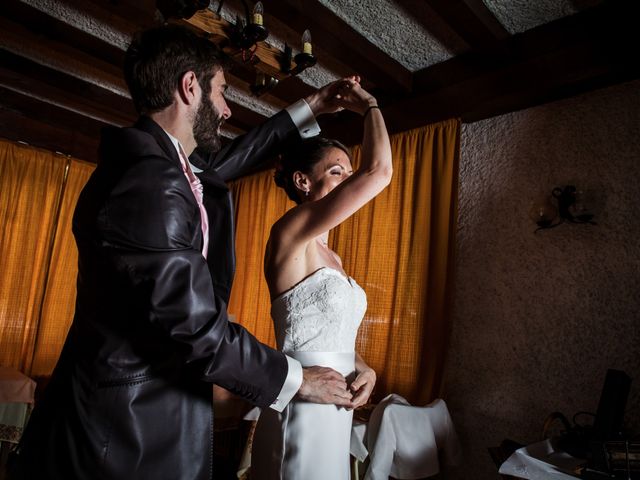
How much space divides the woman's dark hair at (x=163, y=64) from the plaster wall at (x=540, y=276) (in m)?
2.22

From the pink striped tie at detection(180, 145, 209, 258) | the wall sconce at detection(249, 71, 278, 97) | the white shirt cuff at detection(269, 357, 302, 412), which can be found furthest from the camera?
the wall sconce at detection(249, 71, 278, 97)

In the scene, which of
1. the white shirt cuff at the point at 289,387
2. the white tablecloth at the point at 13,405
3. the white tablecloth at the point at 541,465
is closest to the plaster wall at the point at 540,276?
the white tablecloth at the point at 541,465

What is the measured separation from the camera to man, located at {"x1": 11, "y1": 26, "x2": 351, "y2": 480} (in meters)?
0.76

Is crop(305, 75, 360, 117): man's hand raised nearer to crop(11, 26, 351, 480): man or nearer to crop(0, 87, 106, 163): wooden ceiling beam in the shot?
crop(11, 26, 351, 480): man

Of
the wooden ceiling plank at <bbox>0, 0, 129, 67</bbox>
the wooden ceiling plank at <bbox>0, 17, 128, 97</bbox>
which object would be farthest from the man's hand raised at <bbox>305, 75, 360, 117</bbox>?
the wooden ceiling plank at <bbox>0, 17, 128, 97</bbox>

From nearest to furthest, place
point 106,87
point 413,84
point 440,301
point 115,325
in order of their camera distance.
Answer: point 115,325, point 440,301, point 413,84, point 106,87

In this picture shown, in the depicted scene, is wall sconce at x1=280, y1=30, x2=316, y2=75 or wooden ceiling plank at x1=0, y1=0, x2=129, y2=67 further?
wooden ceiling plank at x1=0, y1=0, x2=129, y2=67

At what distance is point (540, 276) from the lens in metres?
2.55

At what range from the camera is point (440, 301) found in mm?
2811

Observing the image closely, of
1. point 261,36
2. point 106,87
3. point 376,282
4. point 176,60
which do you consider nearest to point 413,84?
point 376,282

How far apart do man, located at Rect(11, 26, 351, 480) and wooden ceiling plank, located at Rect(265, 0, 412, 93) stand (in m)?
1.71

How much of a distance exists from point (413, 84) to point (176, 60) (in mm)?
2355

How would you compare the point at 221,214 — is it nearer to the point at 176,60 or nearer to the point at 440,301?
the point at 176,60

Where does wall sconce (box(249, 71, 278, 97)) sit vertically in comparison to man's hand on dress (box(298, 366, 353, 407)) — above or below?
above
